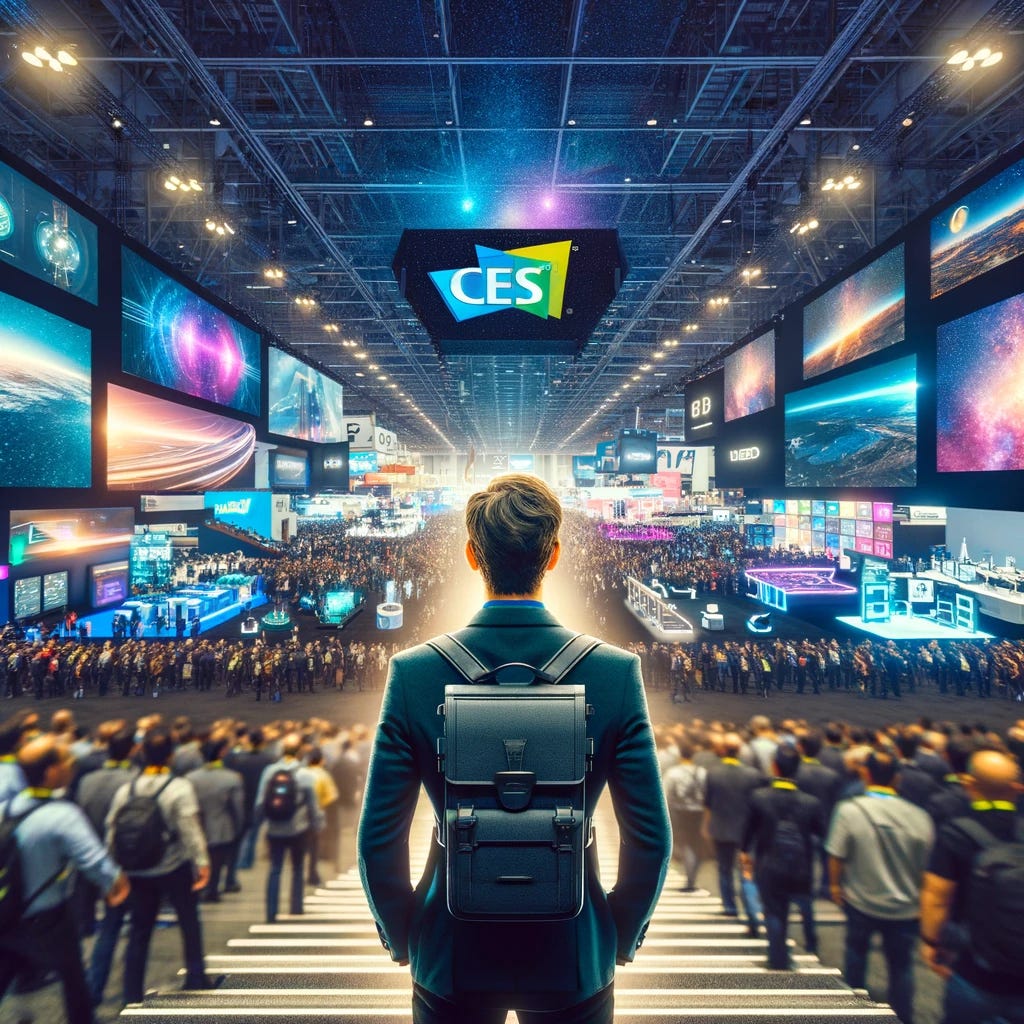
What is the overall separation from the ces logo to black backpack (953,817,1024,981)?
3.91m

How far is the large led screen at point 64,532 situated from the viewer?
11.1 m

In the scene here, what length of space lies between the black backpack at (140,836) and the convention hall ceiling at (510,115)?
382 centimetres

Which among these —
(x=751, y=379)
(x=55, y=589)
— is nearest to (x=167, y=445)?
(x=55, y=589)

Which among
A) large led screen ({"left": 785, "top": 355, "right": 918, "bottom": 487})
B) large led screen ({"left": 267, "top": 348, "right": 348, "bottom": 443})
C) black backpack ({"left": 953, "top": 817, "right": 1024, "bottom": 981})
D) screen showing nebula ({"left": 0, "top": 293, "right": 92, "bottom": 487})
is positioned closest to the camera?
black backpack ({"left": 953, "top": 817, "right": 1024, "bottom": 981})

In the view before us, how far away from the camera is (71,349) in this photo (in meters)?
6.55

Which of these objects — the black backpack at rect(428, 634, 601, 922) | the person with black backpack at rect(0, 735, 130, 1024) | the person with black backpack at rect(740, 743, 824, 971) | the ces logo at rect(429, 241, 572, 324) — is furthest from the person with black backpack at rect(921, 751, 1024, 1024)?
the person with black backpack at rect(0, 735, 130, 1024)

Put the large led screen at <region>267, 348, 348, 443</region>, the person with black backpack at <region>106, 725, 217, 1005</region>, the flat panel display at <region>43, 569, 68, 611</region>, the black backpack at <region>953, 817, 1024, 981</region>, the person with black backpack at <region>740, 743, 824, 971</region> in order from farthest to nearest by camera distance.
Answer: the large led screen at <region>267, 348, 348, 443</region>, the flat panel display at <region>43, 569, 68, 611</region>, the person with black backpack at <region>740, 743, 824, 971</region>, the person with black backpack at <region>106, 725, 217, 1005</region>, the black backpack at <region>953, 817, 1024, 981</region>

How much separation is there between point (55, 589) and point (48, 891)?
473 inches

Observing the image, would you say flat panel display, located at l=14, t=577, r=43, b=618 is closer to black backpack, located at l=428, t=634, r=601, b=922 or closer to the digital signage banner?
the digital signage banner

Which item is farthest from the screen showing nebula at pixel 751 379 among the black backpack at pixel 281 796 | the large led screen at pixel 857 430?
the black backpack at pixel 281 796

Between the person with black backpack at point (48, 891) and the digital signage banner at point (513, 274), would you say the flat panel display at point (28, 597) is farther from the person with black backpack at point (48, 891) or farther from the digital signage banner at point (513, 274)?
the digital signage banner at point (513, 274)

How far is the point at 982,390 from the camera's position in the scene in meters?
6.47

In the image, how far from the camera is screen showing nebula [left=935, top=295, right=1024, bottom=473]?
235 inches

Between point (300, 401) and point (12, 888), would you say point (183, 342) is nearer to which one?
point (300, 401)
